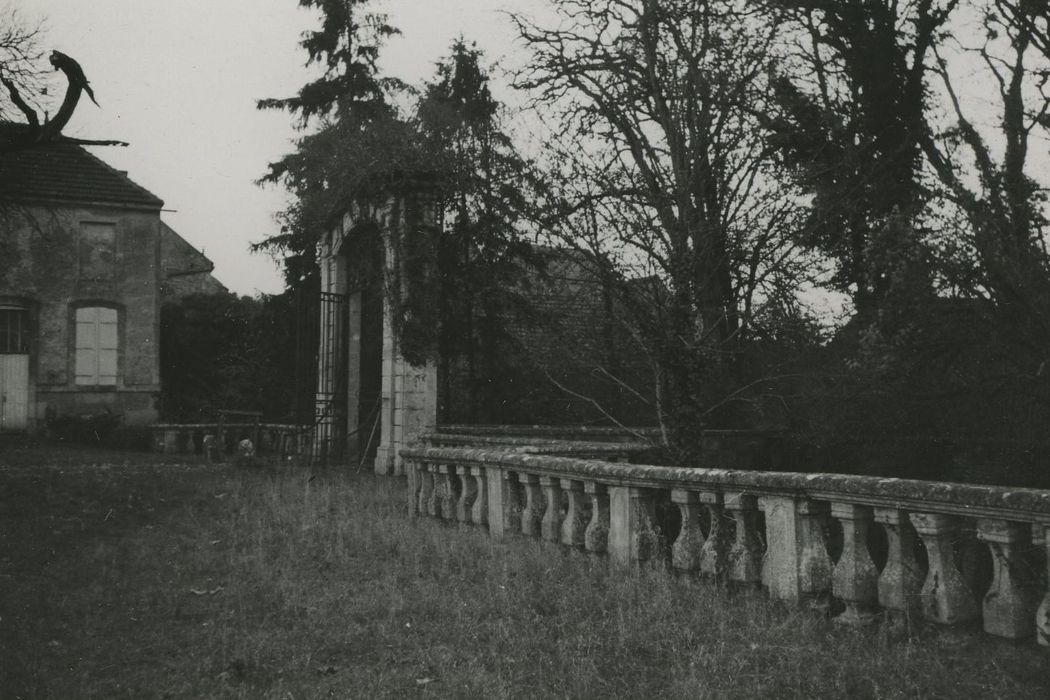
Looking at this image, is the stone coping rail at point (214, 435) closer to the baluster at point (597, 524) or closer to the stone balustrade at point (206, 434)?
the stone balustrade at point (206, 434)

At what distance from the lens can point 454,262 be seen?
1476 cm

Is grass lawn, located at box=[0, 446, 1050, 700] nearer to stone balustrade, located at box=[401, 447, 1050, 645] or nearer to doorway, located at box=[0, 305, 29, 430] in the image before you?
stone balustrade, located at box=[401, 447, 1050, 645]

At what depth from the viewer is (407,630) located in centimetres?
492

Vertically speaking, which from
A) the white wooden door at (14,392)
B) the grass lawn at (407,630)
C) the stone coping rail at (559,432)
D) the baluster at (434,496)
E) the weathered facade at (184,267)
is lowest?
the grass lawn at (407,630)

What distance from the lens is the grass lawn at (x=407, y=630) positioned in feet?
12.8

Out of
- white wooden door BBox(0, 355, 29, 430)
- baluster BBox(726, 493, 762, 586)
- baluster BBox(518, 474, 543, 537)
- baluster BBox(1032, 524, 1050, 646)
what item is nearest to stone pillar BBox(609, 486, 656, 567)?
baluster BBox(726, 493, 762, 586)

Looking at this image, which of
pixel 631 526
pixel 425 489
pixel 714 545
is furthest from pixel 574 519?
pixel 425 489

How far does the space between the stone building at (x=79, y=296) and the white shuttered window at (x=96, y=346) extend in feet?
0.08

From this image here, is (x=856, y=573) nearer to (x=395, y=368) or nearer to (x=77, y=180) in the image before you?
(x=395, y=368)

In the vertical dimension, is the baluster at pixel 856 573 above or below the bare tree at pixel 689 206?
below

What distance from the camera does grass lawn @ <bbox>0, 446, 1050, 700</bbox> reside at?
390 centimetres

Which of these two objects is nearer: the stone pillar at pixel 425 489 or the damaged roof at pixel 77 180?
the stone pillar at pixel 425 489

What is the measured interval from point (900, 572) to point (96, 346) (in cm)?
2158

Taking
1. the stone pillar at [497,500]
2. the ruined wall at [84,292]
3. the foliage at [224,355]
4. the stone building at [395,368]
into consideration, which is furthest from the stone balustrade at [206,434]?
the stone pillar at [497,500]
